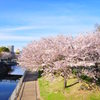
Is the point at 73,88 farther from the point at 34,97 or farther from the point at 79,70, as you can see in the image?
the point at 34,97

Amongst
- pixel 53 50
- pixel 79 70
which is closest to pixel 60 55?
pixel 53 50

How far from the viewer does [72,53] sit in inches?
885

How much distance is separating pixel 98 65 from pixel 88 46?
401 centimetres

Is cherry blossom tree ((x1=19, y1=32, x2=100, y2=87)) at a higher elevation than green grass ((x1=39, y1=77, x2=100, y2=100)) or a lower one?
higher

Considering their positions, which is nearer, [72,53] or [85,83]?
[72,53]

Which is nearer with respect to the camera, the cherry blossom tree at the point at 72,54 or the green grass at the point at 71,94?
the green grass at the point at 71,94

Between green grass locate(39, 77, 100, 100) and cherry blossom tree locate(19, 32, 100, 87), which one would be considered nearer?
green grass locate(39, 77, 100, 100)

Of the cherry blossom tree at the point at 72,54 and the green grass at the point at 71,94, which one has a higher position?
the cherry blossom tree at the point at 72,54

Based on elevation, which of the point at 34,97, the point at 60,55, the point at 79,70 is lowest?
the point at 34,97

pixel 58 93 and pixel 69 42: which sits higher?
pixel 69 42

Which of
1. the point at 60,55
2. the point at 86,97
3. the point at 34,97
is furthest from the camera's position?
the point at 34,97

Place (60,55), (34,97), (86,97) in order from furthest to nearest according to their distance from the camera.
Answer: (34,97) < (60,55) < (86,97)

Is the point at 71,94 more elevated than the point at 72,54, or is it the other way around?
the point at 72,54

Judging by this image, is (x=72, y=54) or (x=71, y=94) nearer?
(x=72, y=54)
